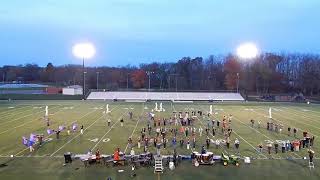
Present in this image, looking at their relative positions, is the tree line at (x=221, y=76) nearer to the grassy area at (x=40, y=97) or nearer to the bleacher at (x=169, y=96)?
the bleacher at (x=169, y=96)

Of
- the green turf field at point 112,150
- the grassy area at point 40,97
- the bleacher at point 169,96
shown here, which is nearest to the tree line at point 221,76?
the bleacher at point 169,96

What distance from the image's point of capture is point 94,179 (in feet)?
65.9

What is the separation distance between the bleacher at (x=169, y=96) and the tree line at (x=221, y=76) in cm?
1377

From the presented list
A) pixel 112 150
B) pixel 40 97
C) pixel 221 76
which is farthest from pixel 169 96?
pixel 112 150

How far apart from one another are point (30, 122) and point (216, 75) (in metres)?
83.2

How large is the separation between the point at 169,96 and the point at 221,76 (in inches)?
1342

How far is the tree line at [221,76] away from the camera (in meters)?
103

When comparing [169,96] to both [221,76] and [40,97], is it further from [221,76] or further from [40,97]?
[221,76]

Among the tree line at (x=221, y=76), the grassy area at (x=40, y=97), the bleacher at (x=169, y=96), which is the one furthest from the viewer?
the tree line at (x=221, y=76)

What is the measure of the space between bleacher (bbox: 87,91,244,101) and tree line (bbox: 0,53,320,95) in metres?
13.8

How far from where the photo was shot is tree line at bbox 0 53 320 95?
10269 cm

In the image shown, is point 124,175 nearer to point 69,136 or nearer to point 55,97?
point 69,136

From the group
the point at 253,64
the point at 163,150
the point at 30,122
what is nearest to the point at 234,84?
the point at 253,64

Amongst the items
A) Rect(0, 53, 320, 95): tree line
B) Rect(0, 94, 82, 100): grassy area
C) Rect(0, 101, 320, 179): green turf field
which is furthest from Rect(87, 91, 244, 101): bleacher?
Rect(0, 101, 320, 179): green turf field
